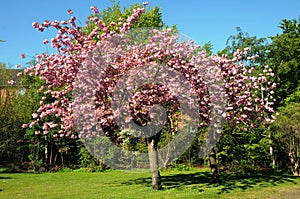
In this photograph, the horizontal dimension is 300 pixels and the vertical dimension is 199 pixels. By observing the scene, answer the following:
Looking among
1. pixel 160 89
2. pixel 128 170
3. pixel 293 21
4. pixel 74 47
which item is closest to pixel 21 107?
pixel 128 170

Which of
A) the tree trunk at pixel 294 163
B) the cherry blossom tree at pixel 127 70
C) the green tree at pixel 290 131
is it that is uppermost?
the cherry blossom tree at pixel 127 70

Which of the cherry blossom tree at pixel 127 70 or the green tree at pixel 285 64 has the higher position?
the green tree at pixel 285 64

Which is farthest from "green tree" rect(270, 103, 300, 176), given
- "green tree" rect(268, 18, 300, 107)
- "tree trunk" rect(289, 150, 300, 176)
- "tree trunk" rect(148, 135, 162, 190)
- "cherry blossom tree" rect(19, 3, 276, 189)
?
"tree trunk" rect(148, 135, 162, 190)

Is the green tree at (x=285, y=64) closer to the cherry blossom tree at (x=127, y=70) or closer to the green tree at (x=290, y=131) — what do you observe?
the green tree at (x=290, y=131)

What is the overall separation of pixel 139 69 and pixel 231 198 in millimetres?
4697

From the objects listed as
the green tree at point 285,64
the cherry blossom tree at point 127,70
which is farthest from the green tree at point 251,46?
the cherry blossom tree at point 127,70

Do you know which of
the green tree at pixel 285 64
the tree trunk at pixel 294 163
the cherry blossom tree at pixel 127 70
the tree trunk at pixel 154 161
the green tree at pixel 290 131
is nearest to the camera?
the cherry blossom tree at pixel 127 70

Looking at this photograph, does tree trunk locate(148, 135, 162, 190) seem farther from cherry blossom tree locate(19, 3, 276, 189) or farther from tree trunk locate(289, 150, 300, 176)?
tree trunk locate(289, 150, 300, 176)

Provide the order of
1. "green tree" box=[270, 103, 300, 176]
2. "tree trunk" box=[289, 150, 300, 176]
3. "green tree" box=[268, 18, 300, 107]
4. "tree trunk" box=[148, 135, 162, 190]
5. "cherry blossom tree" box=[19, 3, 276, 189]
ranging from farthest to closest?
1. "green tree" box=[268, 18, 300, 107]
2. "tree trunk" box=[289, 150, 300, 176]
3. "green tree" box=[270, 103, 300, 176]
4. "tree trunk" box=[148, 135, 162, 190]
5. "cherry blossom tree" box=[19, 3, 276, 189]

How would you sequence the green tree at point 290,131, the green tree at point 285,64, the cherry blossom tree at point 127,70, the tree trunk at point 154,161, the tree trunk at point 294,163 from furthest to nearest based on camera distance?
the green tree at point 285,64
the tree trunk at point 294,163
the green tree at point 290,131
the tree trunk at point 154,161
the cherry blossom tree at point 127,70

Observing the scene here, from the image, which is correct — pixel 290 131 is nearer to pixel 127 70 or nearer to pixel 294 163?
pixel 294 163

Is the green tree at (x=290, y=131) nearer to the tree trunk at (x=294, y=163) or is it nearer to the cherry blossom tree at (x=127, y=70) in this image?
the tree trunk at (x=294, y=163)

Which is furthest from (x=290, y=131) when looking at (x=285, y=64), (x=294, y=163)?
(x=285, y=64)

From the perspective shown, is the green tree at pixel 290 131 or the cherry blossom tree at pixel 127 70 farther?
the green tree at pixel 290 131
